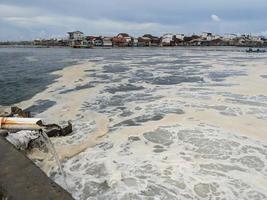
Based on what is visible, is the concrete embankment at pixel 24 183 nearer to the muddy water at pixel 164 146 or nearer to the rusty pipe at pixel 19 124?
the rusty pipe at pixel 19 124

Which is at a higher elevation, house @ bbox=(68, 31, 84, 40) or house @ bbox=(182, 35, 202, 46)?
house @ bbox=(68, 31, 84, 40)

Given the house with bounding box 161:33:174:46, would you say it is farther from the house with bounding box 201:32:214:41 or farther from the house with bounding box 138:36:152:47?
the house with bounding box 201:32:214:41

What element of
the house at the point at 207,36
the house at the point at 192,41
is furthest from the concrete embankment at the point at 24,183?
the house at the point at 207,36

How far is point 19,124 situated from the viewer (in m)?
5.33

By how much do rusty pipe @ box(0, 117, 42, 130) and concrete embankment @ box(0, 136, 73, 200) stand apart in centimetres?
81

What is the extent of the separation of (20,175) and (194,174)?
365cm

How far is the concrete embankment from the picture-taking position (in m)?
4.95

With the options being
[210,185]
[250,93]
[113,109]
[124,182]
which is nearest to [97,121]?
[113,109]

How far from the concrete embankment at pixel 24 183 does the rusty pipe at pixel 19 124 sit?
811mm

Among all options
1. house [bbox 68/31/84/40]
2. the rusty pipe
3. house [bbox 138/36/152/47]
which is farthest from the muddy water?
house [bbox 68/31/84/40]

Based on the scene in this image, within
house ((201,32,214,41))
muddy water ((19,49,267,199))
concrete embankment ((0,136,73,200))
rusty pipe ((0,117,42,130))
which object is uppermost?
house ((201,32,214,41))

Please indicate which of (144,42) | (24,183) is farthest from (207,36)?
(24,183)

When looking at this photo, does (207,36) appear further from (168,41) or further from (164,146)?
(164,146)

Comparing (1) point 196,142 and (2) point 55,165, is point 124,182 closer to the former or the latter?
(2) point 55,165
